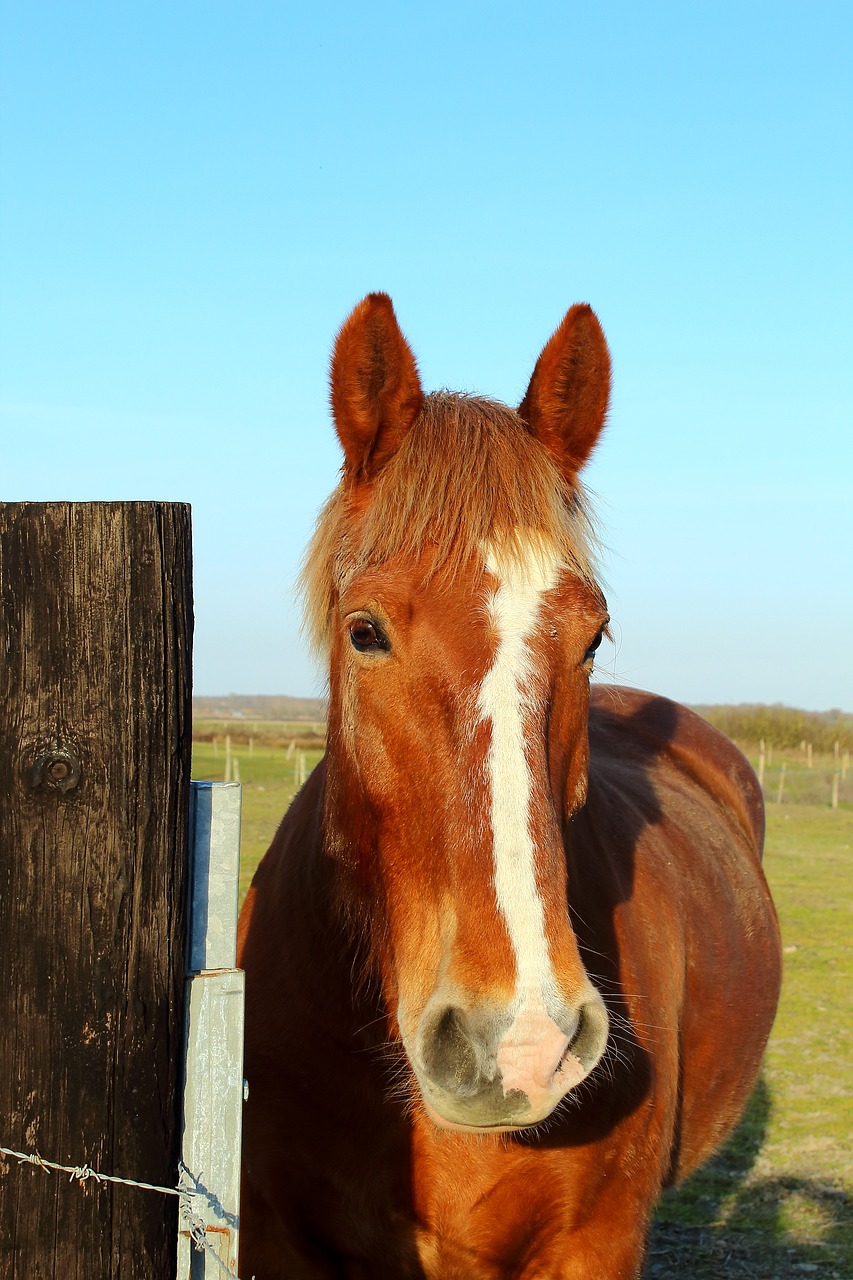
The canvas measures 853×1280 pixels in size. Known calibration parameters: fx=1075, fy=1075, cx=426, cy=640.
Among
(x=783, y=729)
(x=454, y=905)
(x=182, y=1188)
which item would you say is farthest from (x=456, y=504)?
(x=783, y=729)

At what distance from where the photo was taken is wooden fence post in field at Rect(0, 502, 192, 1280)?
148 centimetres

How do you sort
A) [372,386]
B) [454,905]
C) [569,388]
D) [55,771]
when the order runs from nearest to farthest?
[55,771], [454,905], [372,386], [569,388]

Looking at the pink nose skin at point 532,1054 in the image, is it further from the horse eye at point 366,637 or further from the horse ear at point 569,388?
the horse ear at point 569,388

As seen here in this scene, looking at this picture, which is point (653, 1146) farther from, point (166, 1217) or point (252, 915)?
point (166, 1217)

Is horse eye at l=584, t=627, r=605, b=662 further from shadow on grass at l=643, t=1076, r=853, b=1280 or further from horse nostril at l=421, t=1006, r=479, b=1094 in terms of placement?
shadow on grass at l=643, t=1076, r=853, b=1280

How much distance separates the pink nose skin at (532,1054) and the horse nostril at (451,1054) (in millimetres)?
65

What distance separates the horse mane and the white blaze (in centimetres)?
8

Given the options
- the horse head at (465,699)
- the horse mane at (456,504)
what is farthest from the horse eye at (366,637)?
the horse mane at (456,504)

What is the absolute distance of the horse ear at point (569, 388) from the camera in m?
2.72

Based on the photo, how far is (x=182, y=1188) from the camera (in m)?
1.57

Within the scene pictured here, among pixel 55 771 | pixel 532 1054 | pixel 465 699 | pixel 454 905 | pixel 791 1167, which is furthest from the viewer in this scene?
pixel 791 1167

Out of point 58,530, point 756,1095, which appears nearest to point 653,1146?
point 58,530

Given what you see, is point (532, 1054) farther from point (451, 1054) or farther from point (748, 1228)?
point (748, 1228)

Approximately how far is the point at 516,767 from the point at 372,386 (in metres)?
1.06
